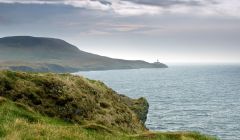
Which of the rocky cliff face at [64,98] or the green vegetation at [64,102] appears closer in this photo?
the green vegetation at [64,102]

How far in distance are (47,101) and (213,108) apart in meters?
153

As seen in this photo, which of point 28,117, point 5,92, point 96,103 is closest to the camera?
point 28,117

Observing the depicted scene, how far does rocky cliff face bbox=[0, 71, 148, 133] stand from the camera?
2520 centimetres

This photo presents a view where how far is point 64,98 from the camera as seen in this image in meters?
26.3

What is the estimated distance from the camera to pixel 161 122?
130250 mm

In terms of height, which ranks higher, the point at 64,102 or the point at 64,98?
the point at 64,98

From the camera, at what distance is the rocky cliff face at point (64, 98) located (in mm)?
25203

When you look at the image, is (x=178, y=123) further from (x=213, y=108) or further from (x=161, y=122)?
(x=213, y=108)

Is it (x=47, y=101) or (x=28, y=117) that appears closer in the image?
(x=28, y=117)

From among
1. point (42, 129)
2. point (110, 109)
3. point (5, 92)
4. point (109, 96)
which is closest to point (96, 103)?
point (110, 109)

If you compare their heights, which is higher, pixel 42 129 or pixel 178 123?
pixel 42 129

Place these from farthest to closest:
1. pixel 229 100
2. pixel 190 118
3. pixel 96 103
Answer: pixel 229 100, pixel 190 118, pixel 96 103

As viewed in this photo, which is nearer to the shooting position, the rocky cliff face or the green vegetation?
the green vegetation

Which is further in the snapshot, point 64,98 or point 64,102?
point 64,98
